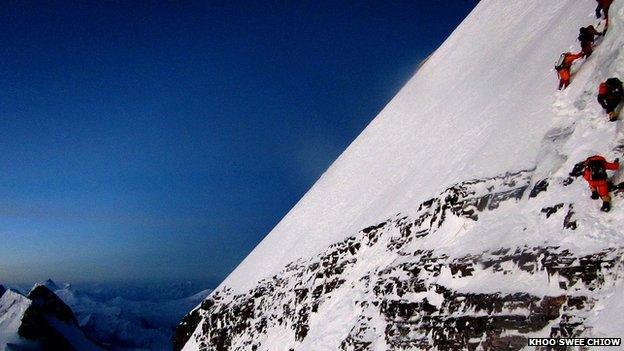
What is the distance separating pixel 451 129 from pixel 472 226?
895 centimetres

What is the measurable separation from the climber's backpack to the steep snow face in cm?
333

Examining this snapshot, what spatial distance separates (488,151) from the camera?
16.5m

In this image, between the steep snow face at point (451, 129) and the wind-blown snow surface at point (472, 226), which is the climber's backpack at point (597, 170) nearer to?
the wind-blown snow surface at point (472, 226)

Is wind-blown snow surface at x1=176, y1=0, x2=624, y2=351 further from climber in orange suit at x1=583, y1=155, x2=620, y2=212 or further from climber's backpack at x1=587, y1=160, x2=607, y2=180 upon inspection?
climber's backpack at x1=587, y1=160, x2=607, y2=180

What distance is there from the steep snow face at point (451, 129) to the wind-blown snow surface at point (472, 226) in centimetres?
13

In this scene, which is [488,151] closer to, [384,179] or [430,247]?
[430,247]

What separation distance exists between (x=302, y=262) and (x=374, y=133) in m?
13.6

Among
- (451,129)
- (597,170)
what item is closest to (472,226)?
(597,170)

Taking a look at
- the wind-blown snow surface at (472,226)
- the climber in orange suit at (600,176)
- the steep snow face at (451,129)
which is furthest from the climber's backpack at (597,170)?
the steep snow face at (451,129)

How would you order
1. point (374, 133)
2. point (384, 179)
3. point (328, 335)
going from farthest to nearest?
point (374, 133), point (384, 179), point (328, 335)

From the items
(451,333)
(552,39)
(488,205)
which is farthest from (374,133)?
(451,333)

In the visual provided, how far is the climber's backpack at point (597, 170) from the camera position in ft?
33.7

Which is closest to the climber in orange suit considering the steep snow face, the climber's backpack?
the climber's backpack

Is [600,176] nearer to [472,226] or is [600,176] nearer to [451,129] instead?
[472,226]
